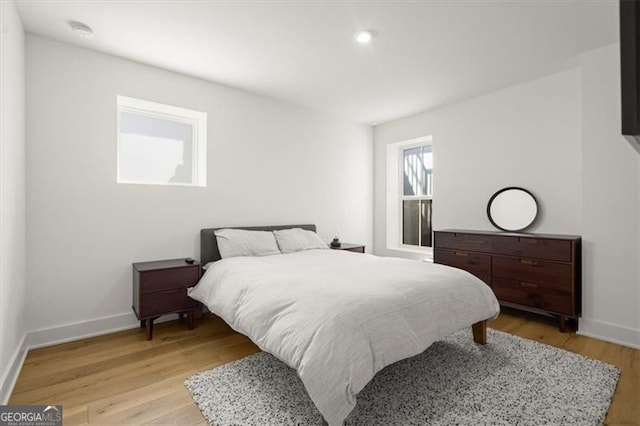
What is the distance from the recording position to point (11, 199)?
2.15 metres

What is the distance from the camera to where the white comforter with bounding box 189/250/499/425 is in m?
1.57

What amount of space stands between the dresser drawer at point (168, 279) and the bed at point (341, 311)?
122 millimetres

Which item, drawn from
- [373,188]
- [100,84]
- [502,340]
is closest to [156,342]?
[100,84]

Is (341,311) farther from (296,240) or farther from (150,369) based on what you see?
(296,240)

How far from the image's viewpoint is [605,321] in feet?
9.30

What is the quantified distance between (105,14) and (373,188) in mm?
4038

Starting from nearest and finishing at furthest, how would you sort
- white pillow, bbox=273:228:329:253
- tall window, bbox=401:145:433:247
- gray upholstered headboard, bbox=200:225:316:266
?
gray upholstered headboard, bbox=200:225:316:266 < white pillow, bbox=273:228:329:253 < tall window, bbox=401:145:433:247

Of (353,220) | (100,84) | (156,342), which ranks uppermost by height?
(100,84)

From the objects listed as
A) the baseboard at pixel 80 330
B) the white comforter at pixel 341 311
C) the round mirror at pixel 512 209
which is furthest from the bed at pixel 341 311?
the round mirror at pixel 512 209

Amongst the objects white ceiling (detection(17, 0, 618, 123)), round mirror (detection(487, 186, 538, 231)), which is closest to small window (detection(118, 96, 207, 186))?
white ceiling (detection(17, 0, 618, 123))

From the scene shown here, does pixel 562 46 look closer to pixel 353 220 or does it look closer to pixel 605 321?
pixel 605 321

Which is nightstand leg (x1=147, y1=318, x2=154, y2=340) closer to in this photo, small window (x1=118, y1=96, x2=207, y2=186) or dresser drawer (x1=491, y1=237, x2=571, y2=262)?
small window (x1=118, y1=96, x2=207, y2=186)

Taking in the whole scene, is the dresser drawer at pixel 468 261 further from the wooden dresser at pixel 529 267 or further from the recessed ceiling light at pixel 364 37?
the recessed ceiling light at pixel 364 37

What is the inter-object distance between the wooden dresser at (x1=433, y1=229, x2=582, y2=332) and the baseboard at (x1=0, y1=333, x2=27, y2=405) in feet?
12.9
